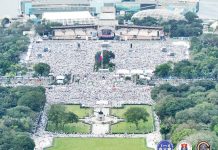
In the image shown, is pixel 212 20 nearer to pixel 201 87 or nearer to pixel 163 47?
pixel 163 47

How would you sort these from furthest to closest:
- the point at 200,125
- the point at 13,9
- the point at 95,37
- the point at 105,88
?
1. the point at 13,9
2. the point at 95,37
3. the point at 105,88
4. the point at 200,125

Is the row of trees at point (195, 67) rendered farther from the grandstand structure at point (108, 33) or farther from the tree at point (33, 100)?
the tree at point (33, 100)

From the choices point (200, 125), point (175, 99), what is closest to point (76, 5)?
point (175, 99)

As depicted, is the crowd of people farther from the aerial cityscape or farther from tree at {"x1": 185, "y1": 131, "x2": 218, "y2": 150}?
tree at {"x1": 185, "y1": 131, "x2": 218, "y2": 150}

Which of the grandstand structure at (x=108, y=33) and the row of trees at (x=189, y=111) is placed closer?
the row of trees at (x=189, y=111)

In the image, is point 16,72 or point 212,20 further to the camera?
point 212,20

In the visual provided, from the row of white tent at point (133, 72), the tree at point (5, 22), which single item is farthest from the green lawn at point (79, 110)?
the tree at point (5, 22)

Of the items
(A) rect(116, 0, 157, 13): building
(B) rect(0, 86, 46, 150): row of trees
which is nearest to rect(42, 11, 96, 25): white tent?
(A) rect(116, 0, 157, 13): building
